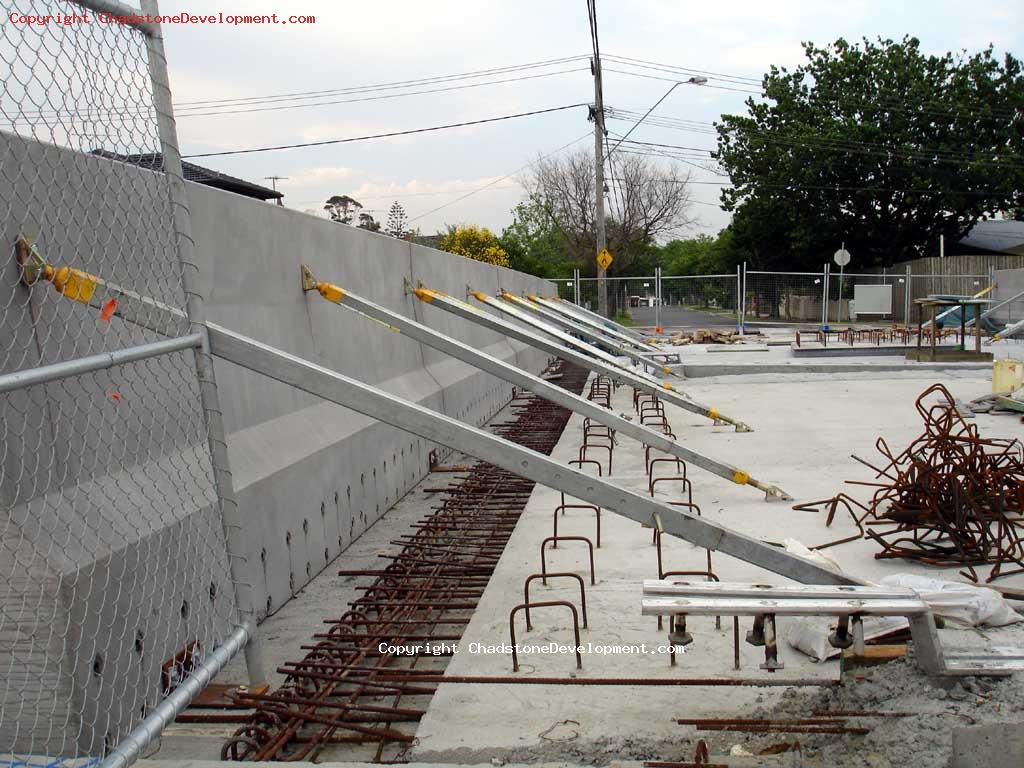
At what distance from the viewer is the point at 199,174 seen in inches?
723

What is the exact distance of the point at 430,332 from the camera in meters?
6.72

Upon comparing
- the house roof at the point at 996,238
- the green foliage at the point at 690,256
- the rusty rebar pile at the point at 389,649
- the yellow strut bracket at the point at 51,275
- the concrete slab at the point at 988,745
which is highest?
the green foliage at the point at 690,256

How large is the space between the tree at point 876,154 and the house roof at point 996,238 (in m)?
4.75

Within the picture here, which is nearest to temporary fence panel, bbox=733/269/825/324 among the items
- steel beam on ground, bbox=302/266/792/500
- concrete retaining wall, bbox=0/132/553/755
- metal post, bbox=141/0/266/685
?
steel beam on ground, bbox=302/266/792/500

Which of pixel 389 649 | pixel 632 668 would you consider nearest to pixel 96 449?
pixel 389 649

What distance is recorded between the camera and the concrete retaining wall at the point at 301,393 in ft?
16.2

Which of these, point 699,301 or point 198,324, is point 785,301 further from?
point 198,324

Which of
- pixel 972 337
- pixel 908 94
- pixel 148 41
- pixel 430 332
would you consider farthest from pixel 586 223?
pixel 148 41

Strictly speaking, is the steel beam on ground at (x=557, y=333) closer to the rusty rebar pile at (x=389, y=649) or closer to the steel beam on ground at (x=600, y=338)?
the steel beam on ground at (x=600, y=338)

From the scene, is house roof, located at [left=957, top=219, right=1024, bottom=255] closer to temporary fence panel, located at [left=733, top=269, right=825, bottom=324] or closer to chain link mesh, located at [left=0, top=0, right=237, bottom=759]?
temporary fence panel, located at [left=733, top=269, right=825, bottom=324]

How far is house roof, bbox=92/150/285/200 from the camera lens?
145 inches

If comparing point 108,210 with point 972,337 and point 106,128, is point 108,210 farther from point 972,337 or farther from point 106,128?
point 972,337

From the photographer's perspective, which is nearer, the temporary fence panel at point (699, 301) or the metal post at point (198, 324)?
the metal post at point (198, 324)

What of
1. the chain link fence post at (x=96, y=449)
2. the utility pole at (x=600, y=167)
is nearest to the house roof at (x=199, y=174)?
the chain link fence post at (x=96, y=449)
